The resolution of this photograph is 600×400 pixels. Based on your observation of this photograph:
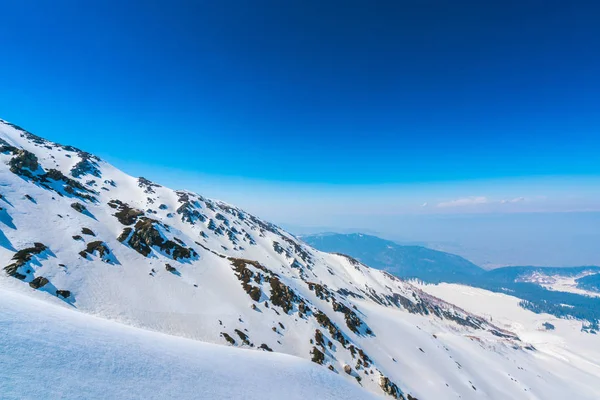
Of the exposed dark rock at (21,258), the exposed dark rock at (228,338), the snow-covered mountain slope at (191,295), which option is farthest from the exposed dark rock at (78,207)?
the exposed dark rock at (228,338)

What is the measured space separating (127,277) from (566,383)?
7372 inches

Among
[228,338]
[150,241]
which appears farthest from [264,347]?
[150,241]

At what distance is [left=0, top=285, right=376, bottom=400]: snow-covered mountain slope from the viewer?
12.3 metres

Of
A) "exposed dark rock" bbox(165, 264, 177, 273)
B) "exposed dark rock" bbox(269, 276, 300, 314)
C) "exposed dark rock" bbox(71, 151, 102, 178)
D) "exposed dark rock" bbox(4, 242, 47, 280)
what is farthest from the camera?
"exposed dark rock" bbox(71, 151, 102, 178)

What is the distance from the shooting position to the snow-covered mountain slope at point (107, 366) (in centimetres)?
1229

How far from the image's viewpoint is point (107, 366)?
15547mm

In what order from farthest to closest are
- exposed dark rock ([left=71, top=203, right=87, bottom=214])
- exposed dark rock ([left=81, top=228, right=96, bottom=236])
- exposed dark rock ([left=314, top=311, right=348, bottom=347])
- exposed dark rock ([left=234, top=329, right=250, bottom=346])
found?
exposed dark rock ([left=314, top=311, right=348, bottom=347]), exposed dark rock ([left=71, top=203, right=87, bottom=214]), exposed dark rock ([left=81, top=228, right=96, bottom=236]), exposed dark rock ([left=234, top=329, right=250, bottom=346])

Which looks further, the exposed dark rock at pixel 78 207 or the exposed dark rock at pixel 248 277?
the exposed dark rock at pixel 248 277

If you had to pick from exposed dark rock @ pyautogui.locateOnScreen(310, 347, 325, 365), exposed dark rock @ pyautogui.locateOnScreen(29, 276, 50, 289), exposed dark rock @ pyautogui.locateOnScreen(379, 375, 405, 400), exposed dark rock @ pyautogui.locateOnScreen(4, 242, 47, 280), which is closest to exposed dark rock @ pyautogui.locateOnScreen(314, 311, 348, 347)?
exposed dark rock @ pyautogui.locateOnScreen(310, 347, 325, 365)

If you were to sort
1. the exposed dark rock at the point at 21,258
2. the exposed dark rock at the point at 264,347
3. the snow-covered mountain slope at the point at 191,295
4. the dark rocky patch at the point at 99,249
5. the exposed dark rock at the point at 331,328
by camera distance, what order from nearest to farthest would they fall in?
1. the exposed dark rock at the point at 21,258
2. the snow-covered mountain slope at the point at 191,295
3. the exposed dark rock at the point at 264,347
4. the dark rocky patch at the point at 99,249
5. the exposed dark rock at the point at 331,328

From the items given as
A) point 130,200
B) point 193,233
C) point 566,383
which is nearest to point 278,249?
point 193,233

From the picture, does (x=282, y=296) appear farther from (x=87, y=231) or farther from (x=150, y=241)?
(x=87, y=231)

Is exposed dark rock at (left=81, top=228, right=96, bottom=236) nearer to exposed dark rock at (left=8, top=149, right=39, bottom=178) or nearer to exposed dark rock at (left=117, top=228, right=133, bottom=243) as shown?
exposed dark rock at (left=117, top=228, right=133, bottom=243)

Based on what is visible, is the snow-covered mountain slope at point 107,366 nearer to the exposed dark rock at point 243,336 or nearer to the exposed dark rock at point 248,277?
the exposed dark rock at point 243,336
